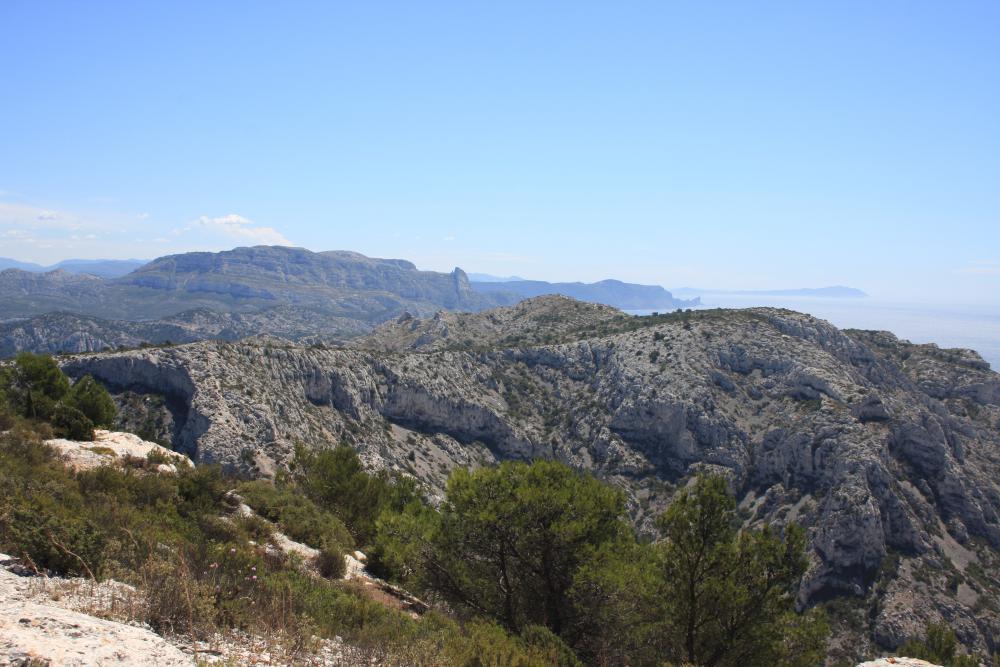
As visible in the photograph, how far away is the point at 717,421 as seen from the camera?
86250 mm

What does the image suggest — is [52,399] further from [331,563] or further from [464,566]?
[464,566]

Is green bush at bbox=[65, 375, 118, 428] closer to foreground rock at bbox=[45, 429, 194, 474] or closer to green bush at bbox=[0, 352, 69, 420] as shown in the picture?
green bush at bbox=[0, 352, 69, 420]

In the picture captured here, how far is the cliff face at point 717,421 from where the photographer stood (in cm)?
6469

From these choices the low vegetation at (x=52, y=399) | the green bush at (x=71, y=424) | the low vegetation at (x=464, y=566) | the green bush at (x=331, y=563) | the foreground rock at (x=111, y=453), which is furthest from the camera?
the low vegetation at (x=52, y=399)

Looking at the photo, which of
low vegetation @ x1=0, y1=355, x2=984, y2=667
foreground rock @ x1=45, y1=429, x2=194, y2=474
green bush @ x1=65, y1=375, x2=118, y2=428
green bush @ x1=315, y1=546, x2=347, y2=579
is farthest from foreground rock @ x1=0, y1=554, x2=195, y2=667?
green bush @ x1=65, y1=375, x2=118, y2=428

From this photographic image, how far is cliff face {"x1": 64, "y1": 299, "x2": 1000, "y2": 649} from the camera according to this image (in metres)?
64.7

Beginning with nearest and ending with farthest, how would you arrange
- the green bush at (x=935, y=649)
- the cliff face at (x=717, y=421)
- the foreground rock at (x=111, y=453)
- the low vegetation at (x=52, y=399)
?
the foreground rock at (x=111, y=453), the low vegetation at (x=52, y=399), the green bush at (x=935, y=649), the cliff face at (x=717, y=421)

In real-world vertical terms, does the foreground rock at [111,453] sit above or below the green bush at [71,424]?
below

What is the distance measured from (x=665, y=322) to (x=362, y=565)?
3927 inches

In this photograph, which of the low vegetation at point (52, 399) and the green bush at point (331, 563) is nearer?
the green bush at point (331, 563)

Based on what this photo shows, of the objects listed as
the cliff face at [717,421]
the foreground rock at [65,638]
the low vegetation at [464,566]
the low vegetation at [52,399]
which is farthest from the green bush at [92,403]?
the cliff face at [717,421]

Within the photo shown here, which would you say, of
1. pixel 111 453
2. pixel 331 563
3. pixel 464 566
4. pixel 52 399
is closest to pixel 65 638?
pixel 331 563

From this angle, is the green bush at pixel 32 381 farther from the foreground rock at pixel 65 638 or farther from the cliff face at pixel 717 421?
the cliff face at pixel 717 421

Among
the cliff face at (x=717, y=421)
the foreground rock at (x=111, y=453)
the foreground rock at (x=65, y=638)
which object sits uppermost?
the foreground rock at (x=65, y=638)
